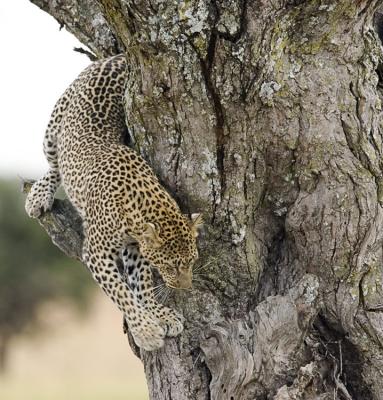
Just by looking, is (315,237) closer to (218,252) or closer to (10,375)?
(218,252)

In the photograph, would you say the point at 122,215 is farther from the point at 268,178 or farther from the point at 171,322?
the point at 268,178

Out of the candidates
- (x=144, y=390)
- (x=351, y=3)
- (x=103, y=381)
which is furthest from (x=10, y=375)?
(x=351, y=3)

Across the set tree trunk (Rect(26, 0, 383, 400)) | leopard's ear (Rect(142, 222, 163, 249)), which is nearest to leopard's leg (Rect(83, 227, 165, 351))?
tree trunk (Rect(26, 0, 383, 400))

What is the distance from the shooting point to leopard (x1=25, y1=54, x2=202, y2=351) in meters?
6.63

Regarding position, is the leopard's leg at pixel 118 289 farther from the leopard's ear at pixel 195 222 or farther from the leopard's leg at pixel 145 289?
the leopard's ear at pixel 195 222

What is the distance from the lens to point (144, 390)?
26.3 m

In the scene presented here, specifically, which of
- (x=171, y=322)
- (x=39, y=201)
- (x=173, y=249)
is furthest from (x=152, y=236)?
(x=39, y=201)

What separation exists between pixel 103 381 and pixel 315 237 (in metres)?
23.0

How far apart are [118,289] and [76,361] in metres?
25.9

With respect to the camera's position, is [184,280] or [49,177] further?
[49,177]

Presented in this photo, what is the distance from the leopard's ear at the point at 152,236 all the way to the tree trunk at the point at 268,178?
10.6 inches

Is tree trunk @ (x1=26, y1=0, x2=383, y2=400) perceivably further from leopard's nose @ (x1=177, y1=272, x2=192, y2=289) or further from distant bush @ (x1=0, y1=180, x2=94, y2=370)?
distant bush @ (x1=0, y1=180, x2=94, y2=370)

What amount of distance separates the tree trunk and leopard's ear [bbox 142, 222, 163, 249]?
0.89ft

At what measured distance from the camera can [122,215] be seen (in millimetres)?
6812
